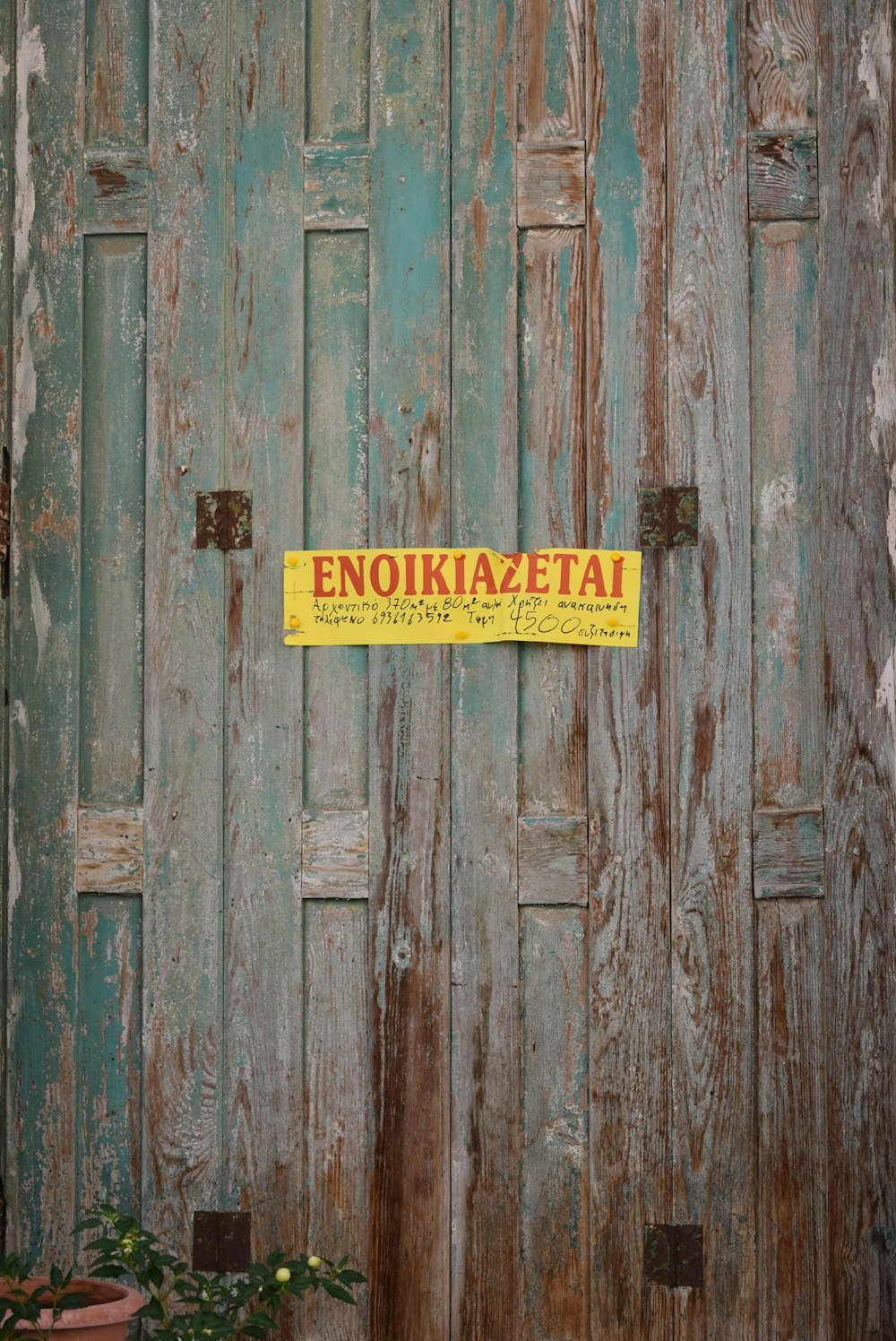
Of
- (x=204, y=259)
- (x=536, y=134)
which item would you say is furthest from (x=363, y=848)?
(x=536, y=134)

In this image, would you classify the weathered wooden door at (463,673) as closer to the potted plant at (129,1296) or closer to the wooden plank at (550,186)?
the wooden plank at (550,186)

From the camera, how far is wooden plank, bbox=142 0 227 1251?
2490 millimetres

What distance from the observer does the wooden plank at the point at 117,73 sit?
258cm

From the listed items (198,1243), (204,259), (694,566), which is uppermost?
(204,259)

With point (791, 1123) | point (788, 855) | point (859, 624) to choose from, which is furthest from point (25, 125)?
point (791, 1123)

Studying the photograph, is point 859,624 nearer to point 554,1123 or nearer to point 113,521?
point 554,1123

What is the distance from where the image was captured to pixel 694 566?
8.06 feet

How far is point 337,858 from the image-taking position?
2.48 metres

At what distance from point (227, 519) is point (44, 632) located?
15.7 inches

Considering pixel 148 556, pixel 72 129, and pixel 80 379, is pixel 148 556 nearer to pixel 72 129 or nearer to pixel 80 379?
pixel 80 379

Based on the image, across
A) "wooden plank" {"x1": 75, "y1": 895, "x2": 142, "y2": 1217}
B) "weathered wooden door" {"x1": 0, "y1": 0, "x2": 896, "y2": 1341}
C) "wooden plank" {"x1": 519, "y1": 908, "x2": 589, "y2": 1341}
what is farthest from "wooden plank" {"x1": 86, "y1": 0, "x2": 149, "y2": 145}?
"wooden plank" {"x1": 519, "y1": 908, "x2": 589, "y2": 1341}

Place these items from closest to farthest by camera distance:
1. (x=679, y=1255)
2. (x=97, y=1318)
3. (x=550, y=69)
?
(x=97, y=1318) → (x=679, y=1255) → (x=550, y=69)

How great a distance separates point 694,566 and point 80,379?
1175 millimetres

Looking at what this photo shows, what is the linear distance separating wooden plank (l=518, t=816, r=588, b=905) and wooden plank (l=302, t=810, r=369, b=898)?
0.94ft
